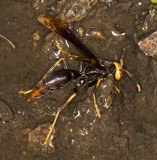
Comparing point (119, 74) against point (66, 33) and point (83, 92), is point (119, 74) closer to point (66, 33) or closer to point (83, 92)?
point (83, 92)

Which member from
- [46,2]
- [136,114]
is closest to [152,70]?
[136,114]

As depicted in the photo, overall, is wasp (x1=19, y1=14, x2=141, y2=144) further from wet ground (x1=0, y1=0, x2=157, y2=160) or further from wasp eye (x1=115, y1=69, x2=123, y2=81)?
wet ground (x1=0, y1=0, x2=157, y2=160)

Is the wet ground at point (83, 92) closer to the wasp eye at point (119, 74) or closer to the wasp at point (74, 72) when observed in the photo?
the wasp at point (74, 72)

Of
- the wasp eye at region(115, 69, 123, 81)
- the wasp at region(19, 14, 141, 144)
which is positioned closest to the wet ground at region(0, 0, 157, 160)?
the wasp at region(19, 14, 141, 144)

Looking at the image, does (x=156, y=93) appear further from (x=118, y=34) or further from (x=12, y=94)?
(x=12, y=94)

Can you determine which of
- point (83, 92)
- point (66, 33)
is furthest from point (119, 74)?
point (66, 33)

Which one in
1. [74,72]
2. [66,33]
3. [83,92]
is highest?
[66,33]
